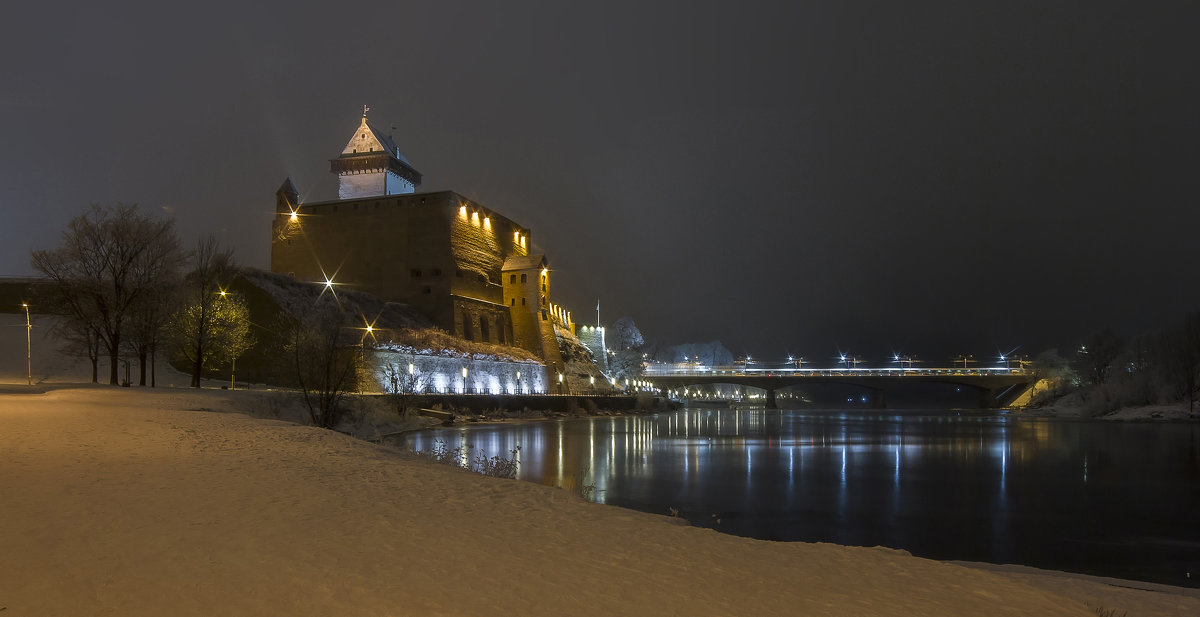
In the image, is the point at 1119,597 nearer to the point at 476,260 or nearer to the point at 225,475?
the point at 225,475

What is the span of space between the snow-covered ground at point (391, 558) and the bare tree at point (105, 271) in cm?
2125

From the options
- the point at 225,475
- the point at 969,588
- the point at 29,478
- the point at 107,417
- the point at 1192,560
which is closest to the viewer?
the point at 969,588

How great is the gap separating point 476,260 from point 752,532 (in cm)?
5296

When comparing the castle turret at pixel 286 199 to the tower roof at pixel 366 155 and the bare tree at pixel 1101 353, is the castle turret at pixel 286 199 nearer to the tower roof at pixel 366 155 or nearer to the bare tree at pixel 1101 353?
the tower roof at pixel 366 155

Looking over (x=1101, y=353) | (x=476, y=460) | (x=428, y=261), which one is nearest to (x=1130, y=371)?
(x=1101, y=353)

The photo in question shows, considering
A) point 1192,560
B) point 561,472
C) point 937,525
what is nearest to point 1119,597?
point 1192,560

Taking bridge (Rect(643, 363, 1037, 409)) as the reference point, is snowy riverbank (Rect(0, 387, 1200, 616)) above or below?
above

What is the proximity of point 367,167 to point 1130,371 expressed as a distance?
73.8 metres

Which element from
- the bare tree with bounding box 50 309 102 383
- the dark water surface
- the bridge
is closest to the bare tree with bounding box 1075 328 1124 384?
the bridge

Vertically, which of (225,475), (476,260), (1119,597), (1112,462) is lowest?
(1112,462)

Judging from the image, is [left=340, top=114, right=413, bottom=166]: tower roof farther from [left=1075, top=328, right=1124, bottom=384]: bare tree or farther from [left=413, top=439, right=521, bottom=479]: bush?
[left=1075, top=328, right=1124, bottom=384]: bare tree

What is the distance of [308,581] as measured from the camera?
17.4 feet

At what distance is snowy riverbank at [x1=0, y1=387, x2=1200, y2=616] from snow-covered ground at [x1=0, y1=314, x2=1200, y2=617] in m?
0.02

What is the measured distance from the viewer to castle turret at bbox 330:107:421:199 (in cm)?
7625
